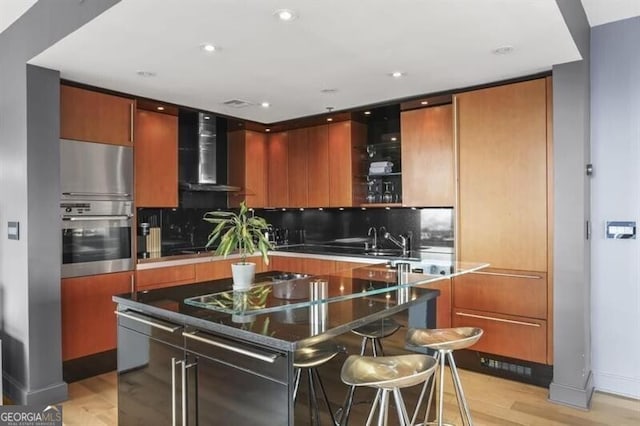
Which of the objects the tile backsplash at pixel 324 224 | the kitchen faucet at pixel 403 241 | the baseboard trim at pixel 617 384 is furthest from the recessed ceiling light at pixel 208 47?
the baseboard trim at pixel 617 384

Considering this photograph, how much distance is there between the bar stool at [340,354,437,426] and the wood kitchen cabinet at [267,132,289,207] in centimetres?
369

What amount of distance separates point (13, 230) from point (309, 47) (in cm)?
258

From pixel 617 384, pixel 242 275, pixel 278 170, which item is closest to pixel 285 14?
pixel 242 275

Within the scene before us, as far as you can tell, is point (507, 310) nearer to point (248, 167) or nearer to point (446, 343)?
point (446, 343)

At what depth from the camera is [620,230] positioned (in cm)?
328

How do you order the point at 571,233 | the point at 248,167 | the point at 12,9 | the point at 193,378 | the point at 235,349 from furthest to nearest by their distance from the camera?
1. the point at 248,167
2. the point at 571,233
3. the point at 12,9
4. the point at 193,378
5. the point at 235,349

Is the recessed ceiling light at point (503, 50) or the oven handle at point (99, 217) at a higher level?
the recessed ceiling light at point (503, 50)

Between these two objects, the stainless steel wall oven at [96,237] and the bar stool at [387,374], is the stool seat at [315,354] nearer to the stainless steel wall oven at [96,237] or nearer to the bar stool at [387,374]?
the bar stool at [387,374]

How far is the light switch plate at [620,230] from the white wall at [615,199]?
36 mm

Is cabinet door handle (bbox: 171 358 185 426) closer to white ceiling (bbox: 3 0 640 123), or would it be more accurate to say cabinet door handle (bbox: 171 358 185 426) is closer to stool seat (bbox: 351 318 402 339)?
stool seat (bbox: 351 318 402 339)

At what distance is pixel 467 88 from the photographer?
3805 mm

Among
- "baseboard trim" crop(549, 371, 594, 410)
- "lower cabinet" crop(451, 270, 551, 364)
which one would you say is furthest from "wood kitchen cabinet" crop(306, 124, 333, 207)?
"baseboard trim" crop(549, 371, 594, 410)

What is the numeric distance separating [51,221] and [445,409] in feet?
10.5

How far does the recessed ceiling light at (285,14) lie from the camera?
7.42 ft
